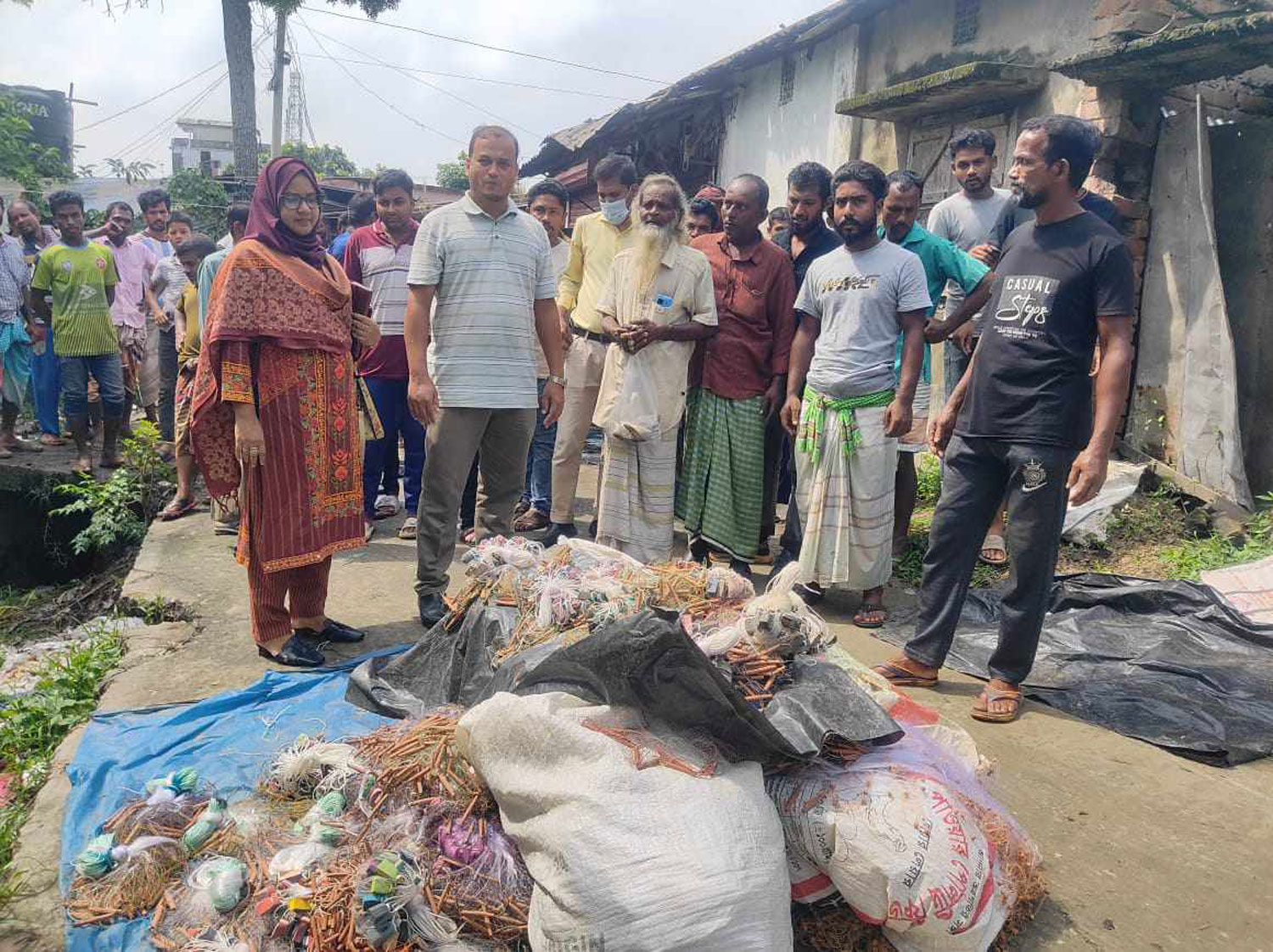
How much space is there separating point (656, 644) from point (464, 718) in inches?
19.6

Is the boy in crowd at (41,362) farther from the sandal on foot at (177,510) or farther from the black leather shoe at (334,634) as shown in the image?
the black leather shoe at (334,634)

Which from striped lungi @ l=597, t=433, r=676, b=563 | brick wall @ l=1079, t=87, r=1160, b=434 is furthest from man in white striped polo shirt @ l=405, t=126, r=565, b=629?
brick wall @ l=1079, t=87, r=1160, b=434

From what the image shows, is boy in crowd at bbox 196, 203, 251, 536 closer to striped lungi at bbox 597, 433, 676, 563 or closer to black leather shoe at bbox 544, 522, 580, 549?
black leather shoe at bbox 544, 522, 580, 549

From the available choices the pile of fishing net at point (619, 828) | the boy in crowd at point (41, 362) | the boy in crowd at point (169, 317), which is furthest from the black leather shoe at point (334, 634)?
the boy in crowd at point (41, 362)

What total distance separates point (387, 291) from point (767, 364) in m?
2.46

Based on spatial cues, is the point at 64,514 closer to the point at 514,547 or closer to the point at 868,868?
the point at 514,547

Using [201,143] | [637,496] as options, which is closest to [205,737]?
[637,496]

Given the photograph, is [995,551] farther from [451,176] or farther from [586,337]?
[451,176]

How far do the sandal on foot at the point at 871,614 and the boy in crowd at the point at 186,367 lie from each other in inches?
155

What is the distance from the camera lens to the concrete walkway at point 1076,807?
2.20 meters

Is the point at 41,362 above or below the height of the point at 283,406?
below

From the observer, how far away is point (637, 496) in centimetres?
468

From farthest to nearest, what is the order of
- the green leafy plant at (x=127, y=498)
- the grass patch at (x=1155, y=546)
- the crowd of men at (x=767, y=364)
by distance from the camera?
1. the green leafy plant at (x=127, y=498)
2. the grass patch at (x=1155, y=546)
3. the crowd of men at (x=767, y=364)

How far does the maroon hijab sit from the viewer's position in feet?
11.2
